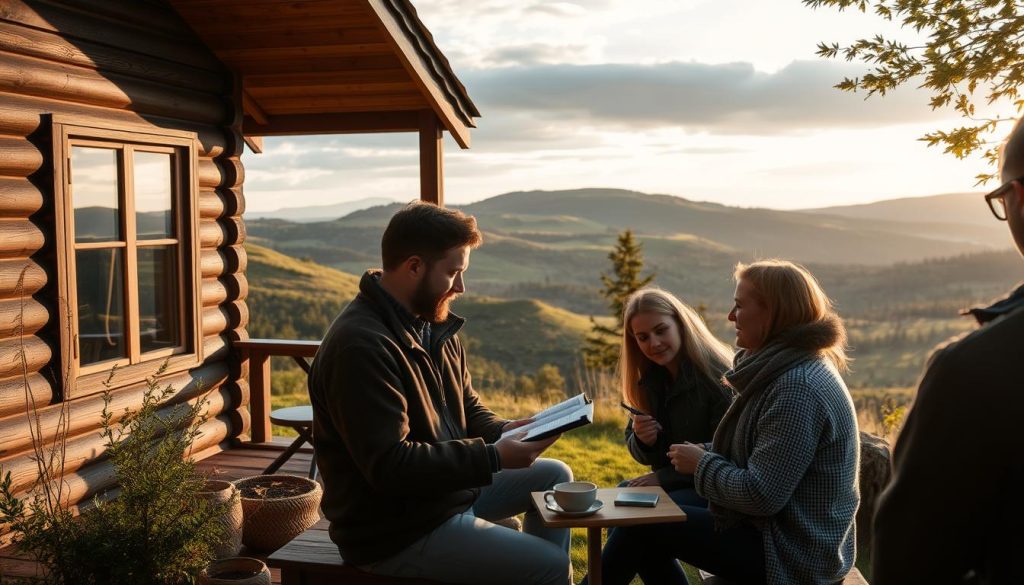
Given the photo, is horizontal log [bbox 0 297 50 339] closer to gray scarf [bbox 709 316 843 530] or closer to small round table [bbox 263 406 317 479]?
small round table [bbox 263 406 317 479]

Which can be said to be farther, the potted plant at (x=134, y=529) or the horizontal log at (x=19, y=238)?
the horizontal log at (x=19, y=238)

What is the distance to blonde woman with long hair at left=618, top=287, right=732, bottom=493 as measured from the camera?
4430 millimetres

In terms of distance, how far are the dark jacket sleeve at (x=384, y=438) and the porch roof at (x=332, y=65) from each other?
3582mm

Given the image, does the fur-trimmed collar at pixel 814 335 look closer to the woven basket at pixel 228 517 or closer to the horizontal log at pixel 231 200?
the woven basket at pixel 228 517

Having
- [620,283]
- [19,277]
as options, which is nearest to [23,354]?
[19,277]

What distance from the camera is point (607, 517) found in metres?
3.21

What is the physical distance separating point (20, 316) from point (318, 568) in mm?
2642

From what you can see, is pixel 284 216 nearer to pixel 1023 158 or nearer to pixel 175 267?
pixel 175 267

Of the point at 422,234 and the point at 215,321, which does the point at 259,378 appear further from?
the point at 422,234

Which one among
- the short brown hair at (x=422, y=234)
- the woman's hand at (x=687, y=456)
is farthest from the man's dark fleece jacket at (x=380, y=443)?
the woman's hand at (x=687, y=456)

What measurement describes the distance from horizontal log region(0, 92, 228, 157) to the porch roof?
2.29ft

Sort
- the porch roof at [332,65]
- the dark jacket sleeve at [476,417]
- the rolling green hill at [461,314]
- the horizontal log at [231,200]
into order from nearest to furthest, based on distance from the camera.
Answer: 1. the dark jacket sleeve at [476,417]
2. the porch roof at [332,65]
3. the horizontal log at [231,200]
4. the rolling green hill at [461,314]

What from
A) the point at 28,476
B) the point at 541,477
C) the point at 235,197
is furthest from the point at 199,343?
the point at 541,477

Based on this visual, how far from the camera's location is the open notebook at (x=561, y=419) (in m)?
3.36
